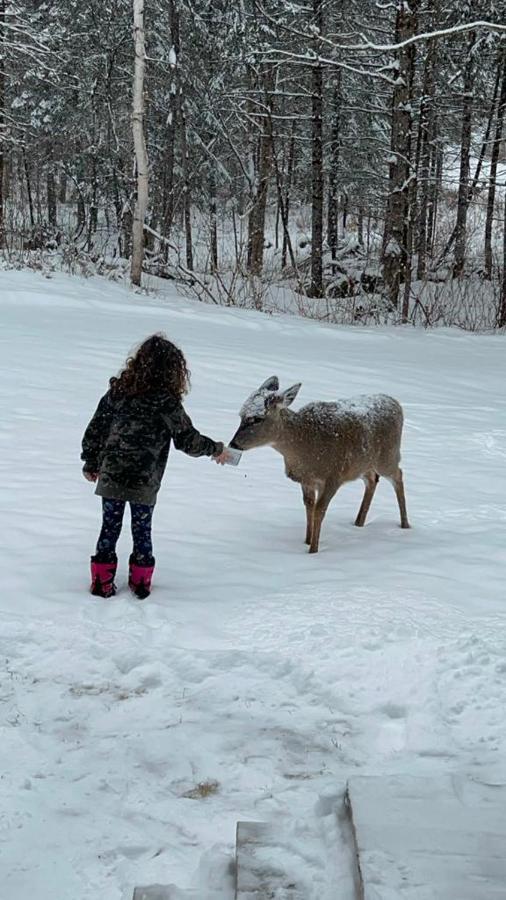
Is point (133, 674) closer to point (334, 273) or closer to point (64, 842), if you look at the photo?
point (64, 842)

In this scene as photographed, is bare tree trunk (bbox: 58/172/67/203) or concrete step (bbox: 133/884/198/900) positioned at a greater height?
bare tree trunk (bbox: 58/172/67/203)

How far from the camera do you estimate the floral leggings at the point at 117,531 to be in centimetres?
487

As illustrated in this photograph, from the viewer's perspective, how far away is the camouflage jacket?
480 centimetres

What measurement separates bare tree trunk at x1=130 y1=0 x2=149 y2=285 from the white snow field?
13317mm

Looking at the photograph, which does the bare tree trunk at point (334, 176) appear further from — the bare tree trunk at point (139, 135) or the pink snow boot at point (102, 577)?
the pink snow boot at point (102, 577)

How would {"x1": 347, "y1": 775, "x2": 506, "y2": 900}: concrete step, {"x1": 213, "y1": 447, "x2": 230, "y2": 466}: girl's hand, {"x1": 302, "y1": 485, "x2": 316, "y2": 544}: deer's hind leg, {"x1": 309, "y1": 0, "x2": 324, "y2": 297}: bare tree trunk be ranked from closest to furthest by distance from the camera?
{"x1": 347, "y1": 775, "x2": 506, "y2": 900}: concrete step < {"x1": 213, "y1": 447, "x2": 230, "y2": 466}: girl's hand < {"x1": 302, "y1": 485, "x2": 316, "y2": 544}: deer's hind leg < {"x1": 309, "y1": 0, "x2": 324, "y2": 297}: bare tree trunk

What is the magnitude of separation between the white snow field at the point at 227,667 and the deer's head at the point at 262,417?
801 millimetres

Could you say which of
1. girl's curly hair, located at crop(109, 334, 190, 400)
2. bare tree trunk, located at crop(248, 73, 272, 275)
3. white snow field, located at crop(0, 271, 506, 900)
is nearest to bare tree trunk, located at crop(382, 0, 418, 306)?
bare tree trunk, located at crop(248, 73, 272, 275)

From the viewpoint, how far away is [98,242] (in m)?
39.0

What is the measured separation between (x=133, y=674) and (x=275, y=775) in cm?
100

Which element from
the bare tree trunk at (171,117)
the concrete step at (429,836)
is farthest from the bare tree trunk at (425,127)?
the concrete step at (429,836)

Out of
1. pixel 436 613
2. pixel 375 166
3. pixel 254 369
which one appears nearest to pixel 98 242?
pixel 375 166

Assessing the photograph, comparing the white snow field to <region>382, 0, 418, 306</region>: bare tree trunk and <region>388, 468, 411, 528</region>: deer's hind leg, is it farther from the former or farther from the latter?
<region>382, 0, 418, 306</region>: bare tree trunk

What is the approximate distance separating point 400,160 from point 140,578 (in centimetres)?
1612
